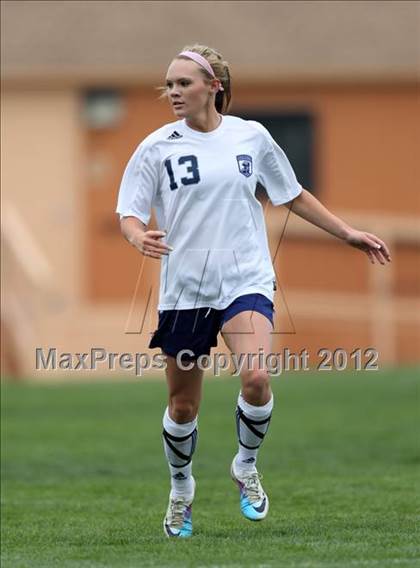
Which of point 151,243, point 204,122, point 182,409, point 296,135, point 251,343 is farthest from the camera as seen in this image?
point 296,135

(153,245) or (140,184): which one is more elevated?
(140,184)

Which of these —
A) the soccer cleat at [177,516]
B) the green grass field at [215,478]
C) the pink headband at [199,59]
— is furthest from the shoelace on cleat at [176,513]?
the pink headband at [199,59]

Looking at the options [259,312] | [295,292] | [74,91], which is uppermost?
[259,312]

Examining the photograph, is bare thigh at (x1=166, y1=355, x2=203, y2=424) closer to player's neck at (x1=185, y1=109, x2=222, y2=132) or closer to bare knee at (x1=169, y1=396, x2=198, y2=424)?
bare knee at (x1=169, y1=396, x2=198, y2=424)

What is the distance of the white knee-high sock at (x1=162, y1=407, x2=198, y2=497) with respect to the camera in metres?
8.13

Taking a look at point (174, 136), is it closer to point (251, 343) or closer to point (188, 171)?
point (188, 171)

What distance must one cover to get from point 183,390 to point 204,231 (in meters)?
0.79

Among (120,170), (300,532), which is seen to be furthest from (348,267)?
(300,532)

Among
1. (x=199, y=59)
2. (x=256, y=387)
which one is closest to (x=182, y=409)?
(x=256, y=387)

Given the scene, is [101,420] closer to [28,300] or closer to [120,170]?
[28,300]

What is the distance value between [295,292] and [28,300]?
14.6ft

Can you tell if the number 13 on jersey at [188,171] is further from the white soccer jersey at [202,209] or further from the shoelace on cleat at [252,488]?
the shoelace on cleat at [252,488]

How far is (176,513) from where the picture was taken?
26.8ft

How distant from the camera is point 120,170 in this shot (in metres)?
28.8
